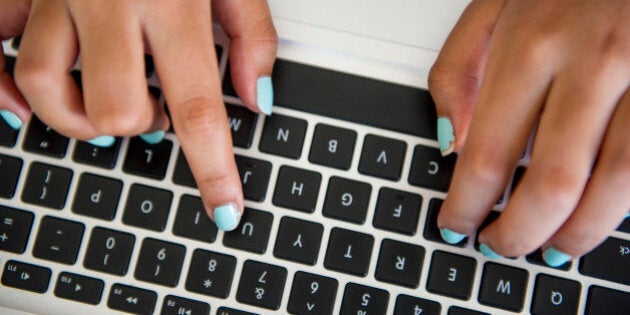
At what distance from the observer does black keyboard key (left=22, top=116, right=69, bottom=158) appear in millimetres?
539

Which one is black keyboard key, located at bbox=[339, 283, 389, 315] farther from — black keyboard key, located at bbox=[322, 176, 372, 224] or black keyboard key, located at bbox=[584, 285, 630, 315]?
black keyboard key, located at bbox=[584, 285, 630, 315]

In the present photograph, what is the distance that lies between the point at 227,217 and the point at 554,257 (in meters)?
0.32

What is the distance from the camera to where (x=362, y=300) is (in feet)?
1.70

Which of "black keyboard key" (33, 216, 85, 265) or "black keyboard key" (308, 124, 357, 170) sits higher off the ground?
"black keyboard key" (308, 124, 357, 170)

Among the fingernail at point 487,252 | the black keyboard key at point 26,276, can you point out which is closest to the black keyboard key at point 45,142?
the black keyboard key at point 26,276

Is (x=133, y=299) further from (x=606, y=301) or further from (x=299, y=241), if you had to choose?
(x=606, y=301)

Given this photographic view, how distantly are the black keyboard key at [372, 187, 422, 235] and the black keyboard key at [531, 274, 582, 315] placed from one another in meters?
0.14

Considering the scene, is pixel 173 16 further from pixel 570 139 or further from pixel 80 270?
pixel 570 139

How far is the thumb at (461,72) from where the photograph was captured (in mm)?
514

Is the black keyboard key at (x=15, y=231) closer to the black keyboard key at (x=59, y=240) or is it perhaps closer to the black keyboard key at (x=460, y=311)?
the black keyboard key at (x=59, y=240)

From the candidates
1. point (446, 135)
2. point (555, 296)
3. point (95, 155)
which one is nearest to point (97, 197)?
point (95, 155)

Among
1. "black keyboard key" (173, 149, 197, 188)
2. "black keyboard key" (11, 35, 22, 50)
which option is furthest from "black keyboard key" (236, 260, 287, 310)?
"black keyboard key" (11, 35, 22, 50)

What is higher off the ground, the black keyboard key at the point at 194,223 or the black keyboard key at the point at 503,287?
the black keyboard key at the point at 503,287

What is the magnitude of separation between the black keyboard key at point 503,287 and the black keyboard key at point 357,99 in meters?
0.15
